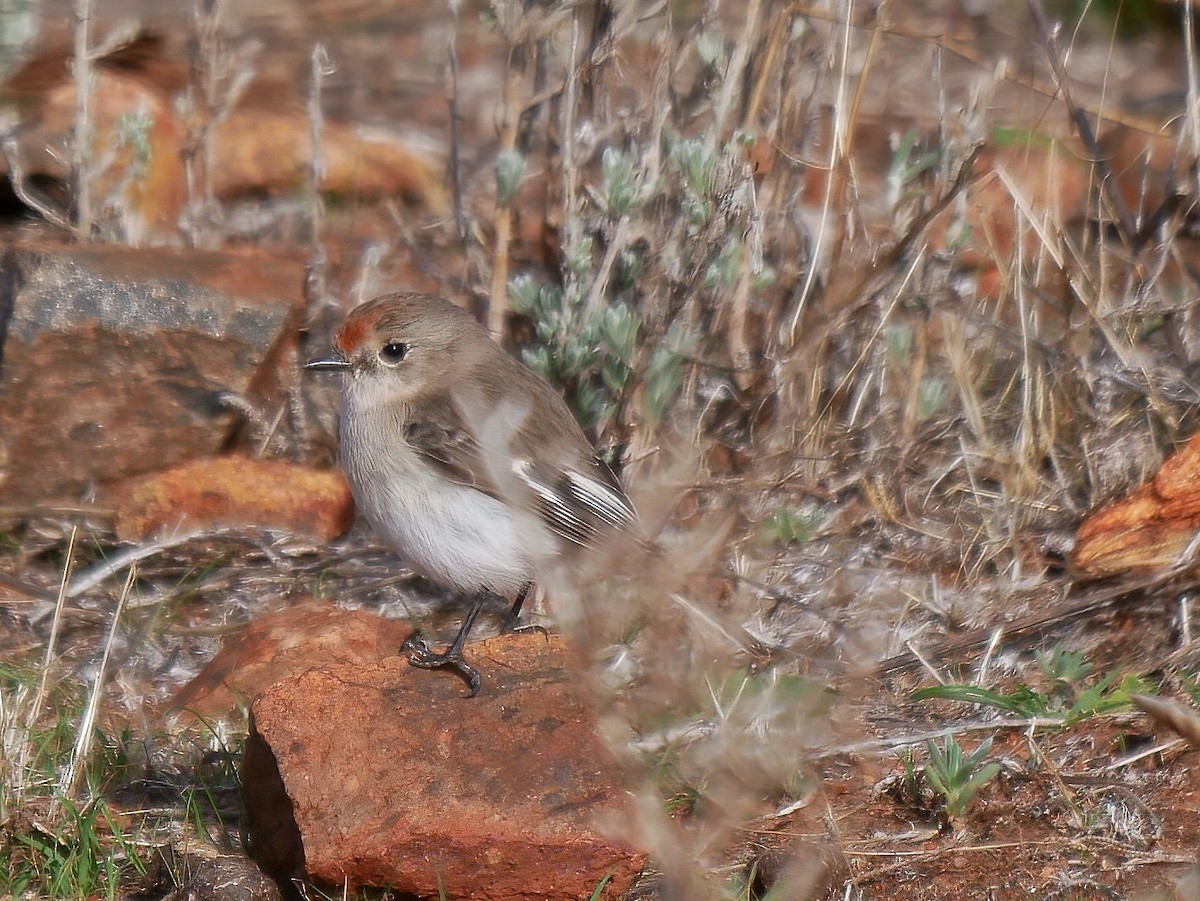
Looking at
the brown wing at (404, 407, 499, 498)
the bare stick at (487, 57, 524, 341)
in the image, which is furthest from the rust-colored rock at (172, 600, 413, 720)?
the bare stick at (487, 57, 524, 341)

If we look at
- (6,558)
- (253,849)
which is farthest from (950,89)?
(253,849)

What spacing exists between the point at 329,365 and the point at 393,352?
0.75 feet

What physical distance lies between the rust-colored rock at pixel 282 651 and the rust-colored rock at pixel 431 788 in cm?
47

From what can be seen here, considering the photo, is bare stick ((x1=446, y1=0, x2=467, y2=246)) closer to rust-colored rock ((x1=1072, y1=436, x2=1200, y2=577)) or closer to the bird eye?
the bird eye

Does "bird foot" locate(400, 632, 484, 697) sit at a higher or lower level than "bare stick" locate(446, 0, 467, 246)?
lower

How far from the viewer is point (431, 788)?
12.2 feet

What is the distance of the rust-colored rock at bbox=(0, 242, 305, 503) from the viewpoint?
5.74 m

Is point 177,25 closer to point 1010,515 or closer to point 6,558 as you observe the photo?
point 6,558

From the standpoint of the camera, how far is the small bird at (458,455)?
4785 millimetres

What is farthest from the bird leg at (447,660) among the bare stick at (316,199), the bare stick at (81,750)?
the bare stick at (316,199)

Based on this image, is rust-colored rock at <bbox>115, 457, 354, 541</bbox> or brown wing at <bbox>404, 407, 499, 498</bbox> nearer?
brown wing at <bbox>404, 407, 499, 498</bbox>

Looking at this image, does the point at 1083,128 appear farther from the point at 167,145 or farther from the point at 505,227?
the point at 167,145

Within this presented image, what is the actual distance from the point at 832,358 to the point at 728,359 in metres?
0.41

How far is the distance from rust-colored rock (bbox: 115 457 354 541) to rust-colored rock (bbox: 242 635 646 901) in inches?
71.9
